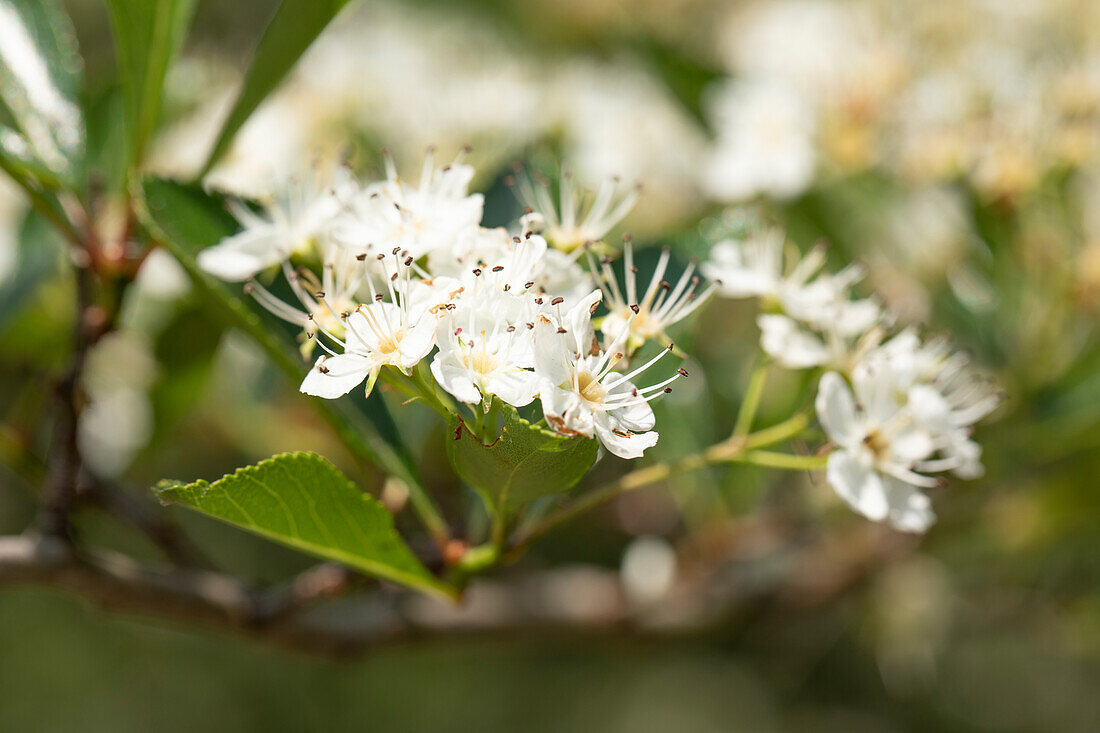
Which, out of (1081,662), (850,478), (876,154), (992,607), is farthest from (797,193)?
(1081,662)

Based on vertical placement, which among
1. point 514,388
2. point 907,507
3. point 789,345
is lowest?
point 907,507

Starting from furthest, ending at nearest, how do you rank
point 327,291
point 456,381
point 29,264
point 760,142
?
point 760,142 < point 29,264 < point 327,291 < point 456,381

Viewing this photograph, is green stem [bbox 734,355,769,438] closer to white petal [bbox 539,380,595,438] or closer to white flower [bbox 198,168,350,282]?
white petal [bbox 539,380,595,438]

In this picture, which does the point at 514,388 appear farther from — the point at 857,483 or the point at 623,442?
the point at 857,483

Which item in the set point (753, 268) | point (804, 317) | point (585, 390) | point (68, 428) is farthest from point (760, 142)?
point (68, 428)

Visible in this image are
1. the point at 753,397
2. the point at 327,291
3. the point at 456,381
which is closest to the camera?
the point at 456,381

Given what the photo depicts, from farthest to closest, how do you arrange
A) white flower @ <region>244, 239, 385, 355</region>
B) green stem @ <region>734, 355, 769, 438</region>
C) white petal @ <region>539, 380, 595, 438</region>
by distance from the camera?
green stem @ <region>734, 355, 769, 438</region>, white flower @ <region>244, 239, 385, 355</region>, white petal @ <region>539, 380, 595, 438</region>

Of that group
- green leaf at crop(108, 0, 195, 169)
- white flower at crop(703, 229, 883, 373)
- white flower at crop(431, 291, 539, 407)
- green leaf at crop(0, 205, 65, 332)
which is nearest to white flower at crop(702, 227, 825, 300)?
white flower at crop(703, 229, 883, 373)

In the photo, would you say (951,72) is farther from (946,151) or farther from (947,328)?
(947,328)
